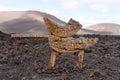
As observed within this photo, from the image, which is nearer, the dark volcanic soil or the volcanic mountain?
the dark volcanic soil

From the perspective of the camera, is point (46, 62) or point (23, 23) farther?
point (23, 23)

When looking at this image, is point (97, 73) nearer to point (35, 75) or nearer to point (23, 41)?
point (35, 75)

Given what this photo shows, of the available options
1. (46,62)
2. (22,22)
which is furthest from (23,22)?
(46,62)

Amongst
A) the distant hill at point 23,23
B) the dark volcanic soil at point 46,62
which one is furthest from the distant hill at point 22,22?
the dark volcanic soil at point 46,62

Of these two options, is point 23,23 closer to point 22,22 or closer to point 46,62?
point 22,22

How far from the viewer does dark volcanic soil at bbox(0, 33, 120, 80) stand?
16.7m

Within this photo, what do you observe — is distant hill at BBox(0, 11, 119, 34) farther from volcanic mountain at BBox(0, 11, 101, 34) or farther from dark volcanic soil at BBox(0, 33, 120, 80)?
dark volcanic soil at BBox(0, 33, 120, 80)

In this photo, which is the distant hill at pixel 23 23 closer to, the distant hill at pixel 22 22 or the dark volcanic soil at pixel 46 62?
the distant hill at pixel 22 22

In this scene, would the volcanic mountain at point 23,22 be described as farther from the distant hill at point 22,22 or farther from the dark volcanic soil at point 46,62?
the dark volcanic soil at point 46,62

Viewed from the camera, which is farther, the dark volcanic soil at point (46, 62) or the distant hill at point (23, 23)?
the distant hill at point (23, 23)

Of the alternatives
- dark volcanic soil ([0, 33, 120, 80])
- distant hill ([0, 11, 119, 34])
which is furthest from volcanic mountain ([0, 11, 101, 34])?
dark volcanic soil ([0, 33, 120, 80])

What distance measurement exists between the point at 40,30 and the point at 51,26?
28945mm

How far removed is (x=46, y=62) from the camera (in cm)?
1892

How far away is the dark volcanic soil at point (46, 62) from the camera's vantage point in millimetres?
16656
